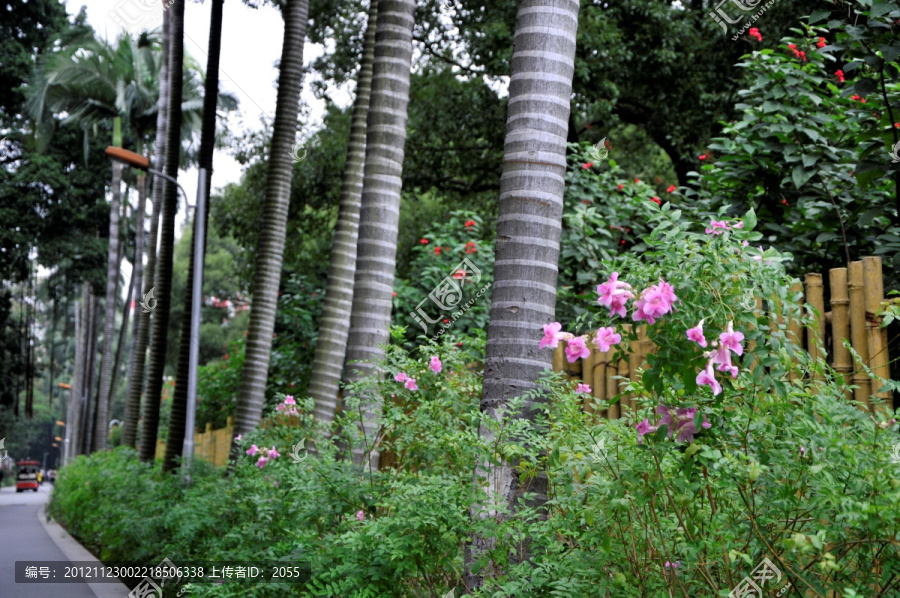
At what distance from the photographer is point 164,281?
46.4ft

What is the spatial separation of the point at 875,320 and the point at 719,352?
209 centimetres

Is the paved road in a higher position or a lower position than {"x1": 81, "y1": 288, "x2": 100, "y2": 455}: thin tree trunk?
lower

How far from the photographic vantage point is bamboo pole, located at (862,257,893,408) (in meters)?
4.48

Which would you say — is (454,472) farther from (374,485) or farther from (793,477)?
(793,477)

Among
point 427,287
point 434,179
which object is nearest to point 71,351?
point 434,179

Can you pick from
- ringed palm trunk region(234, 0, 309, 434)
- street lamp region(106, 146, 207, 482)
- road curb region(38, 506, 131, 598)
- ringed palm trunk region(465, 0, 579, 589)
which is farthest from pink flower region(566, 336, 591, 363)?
street lamp region(106, 146, 207, 482)

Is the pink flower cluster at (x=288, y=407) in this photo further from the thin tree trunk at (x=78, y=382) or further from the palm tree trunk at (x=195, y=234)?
the thin tree trunk at (x=78, y=382)

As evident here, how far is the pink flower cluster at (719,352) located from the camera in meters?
2.85

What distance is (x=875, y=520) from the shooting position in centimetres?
258

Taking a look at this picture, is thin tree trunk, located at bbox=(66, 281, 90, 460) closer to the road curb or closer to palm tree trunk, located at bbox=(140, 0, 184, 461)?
the road curb

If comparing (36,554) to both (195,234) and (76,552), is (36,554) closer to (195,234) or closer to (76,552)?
(76,552)

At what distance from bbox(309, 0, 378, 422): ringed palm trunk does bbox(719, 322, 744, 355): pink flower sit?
4.80 metres

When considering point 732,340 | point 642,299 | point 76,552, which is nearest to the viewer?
point 732,340

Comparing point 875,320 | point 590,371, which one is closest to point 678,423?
point 875,320
